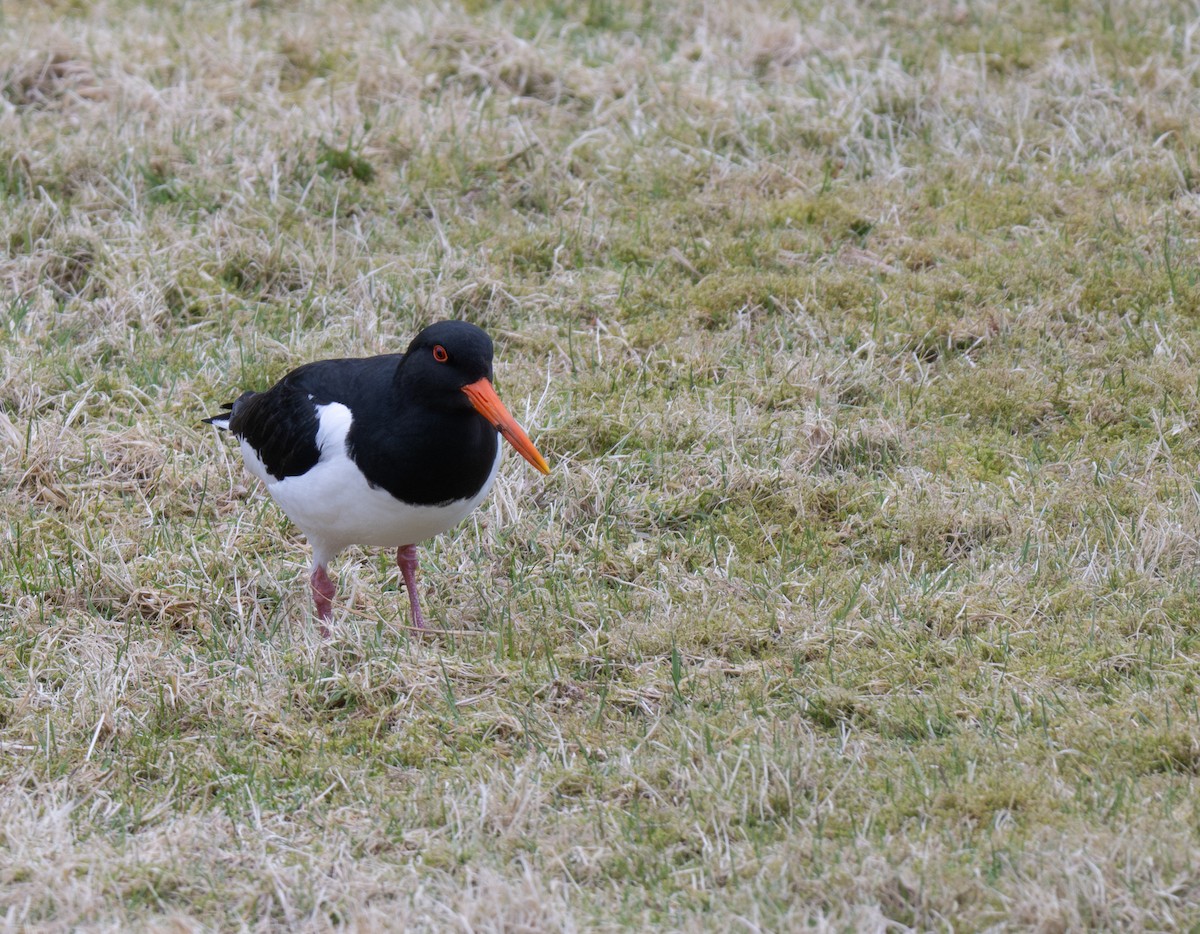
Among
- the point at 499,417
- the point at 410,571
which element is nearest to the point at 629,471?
the point at 410,571

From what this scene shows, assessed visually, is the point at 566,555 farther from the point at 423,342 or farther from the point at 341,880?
the point at 341,880

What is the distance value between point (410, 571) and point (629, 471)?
3.74 feet

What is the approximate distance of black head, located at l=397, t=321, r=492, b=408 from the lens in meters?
5.09

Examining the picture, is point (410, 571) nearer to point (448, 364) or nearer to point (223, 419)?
point (448, 364)

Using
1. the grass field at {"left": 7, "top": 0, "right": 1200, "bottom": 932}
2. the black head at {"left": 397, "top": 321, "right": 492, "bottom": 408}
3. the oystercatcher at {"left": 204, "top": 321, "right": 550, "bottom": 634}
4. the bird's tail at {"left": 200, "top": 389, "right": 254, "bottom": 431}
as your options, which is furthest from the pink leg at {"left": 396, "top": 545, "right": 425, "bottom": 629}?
the bird's tail at {"left": 200, "top": 389, "right": 254, "bottom": 431}

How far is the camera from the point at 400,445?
199 inches

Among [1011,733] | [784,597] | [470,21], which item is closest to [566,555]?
[784,597]

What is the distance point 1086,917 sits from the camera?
12.4 feet

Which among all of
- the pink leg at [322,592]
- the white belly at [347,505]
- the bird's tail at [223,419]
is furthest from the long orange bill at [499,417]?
the bird's tail at [223,419]

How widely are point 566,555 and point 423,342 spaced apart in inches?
48.0

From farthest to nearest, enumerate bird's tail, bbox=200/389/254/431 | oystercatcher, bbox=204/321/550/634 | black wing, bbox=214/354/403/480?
1. bird's tail, bbox=200/389/254/431
2. black wing, bbox=214/354/403/480
3. oystercatcher, bbox=204/321/550/634

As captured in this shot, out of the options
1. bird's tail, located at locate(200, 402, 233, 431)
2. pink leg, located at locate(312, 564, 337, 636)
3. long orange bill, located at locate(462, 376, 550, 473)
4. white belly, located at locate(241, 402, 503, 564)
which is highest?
long orange bill, located at locate(462, 376, 550, 473)

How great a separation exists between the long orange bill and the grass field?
2.36 ft

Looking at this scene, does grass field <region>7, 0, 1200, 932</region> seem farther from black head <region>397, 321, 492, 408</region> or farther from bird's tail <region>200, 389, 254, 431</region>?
black head <region>397, 321, 492, 408</region>
